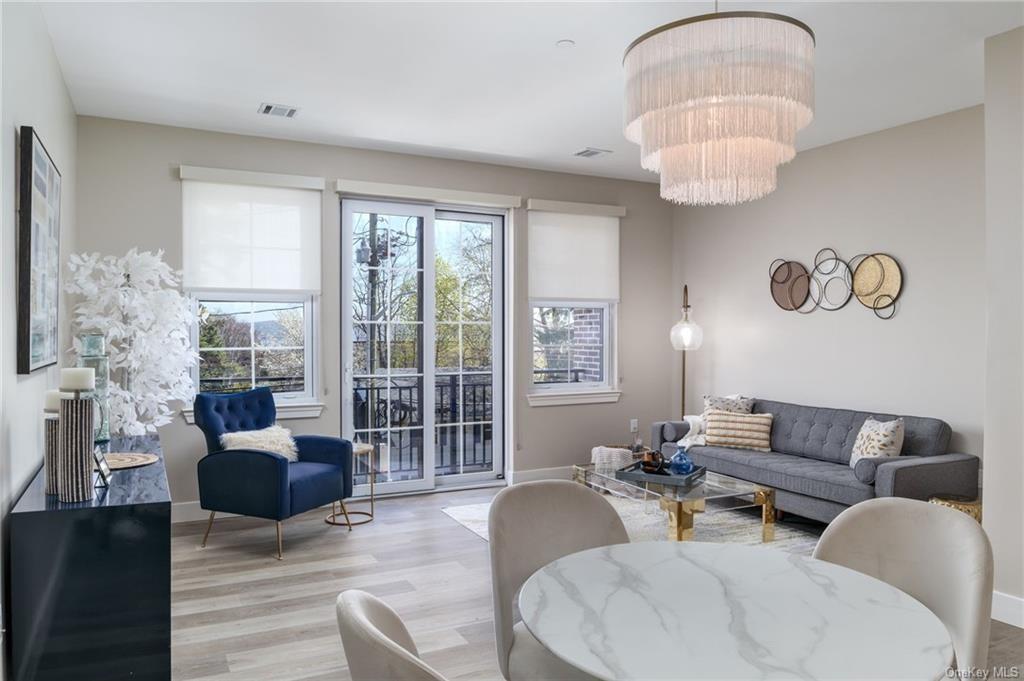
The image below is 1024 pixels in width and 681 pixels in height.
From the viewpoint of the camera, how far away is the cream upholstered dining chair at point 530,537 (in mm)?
1931

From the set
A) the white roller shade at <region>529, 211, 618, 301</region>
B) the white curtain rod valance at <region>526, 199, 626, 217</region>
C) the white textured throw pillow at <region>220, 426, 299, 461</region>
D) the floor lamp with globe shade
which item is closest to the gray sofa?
the floor lamp with globe shade

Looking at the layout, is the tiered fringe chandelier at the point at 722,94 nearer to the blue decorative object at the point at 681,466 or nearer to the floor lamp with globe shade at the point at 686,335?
the blue decorative object at the point at 681,466

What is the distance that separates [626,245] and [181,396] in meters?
3.96

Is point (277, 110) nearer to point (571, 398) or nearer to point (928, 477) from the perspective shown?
point (571, 398)

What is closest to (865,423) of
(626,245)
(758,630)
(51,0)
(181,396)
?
(626,245)

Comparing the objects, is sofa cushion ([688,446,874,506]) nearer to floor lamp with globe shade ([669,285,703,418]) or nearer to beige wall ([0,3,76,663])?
floor lamp with globe shade ([669,285,703,418])

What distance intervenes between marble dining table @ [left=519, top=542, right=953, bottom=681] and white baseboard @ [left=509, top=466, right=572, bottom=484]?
4.13 meters

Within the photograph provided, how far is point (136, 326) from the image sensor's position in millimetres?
3990

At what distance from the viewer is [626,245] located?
6484 millimetres

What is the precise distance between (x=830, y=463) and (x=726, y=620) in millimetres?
3669

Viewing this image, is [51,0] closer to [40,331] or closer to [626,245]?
[40,331]

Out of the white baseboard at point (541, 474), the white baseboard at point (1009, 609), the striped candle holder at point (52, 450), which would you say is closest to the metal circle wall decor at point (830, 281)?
the white baseboard at point (1009, 609)

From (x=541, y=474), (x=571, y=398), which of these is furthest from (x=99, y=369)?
(x=571, y=398)

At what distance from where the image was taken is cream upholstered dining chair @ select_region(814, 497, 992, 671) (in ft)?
→ 5.91
